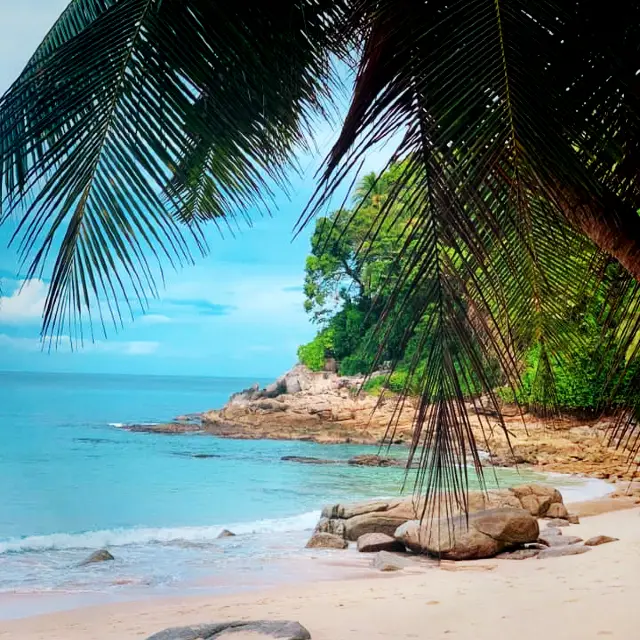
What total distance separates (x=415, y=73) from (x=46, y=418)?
32306 mm

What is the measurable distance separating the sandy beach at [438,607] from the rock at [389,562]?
0.15 m

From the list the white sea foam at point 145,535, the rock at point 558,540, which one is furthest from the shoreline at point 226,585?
the white sea foam at point 145,535

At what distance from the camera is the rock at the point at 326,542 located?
7.14 meters

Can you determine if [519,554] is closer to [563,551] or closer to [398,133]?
[563,551]

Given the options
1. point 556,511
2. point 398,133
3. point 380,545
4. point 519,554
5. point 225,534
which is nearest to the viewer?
point 398,133

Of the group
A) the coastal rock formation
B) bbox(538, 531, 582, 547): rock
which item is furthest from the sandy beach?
the coastal rock formation

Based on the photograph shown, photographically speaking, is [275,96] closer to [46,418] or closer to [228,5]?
[228,5]

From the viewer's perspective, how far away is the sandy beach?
3.79 m

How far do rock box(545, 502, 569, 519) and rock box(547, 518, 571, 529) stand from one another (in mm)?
71

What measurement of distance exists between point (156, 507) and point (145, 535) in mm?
3018

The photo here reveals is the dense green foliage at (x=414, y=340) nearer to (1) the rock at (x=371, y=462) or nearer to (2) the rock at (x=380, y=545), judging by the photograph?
(2) the rock at (x=380, y=545)

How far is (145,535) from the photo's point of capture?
31.3ft

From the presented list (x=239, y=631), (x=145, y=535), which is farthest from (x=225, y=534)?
(x=239, y=631)

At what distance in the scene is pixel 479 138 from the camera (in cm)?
122
